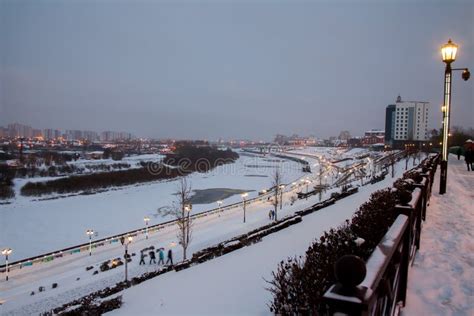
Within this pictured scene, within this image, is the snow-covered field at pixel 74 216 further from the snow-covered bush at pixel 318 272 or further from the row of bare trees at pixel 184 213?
the snow-covered bush at pixel 318 272

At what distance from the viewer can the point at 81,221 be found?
1351 inches

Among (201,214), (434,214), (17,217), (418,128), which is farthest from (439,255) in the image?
(418,128)

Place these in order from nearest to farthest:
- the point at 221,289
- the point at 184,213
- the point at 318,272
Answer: the point at 318,272 → the point at 221,289 → the point at 184,213

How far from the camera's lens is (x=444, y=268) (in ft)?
16.0

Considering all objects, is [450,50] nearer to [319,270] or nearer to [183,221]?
[319,270]

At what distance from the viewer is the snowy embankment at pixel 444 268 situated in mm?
3775

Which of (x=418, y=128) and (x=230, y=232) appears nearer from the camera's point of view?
(x=230, y=232)

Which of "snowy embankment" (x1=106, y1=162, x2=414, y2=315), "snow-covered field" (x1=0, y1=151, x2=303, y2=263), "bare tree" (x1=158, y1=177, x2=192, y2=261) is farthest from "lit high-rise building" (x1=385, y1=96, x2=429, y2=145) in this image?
"snowy embankment" (x1=106, y1=162, x2=414, y2=315)

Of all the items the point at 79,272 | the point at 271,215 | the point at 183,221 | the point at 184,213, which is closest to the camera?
the point at 79,272

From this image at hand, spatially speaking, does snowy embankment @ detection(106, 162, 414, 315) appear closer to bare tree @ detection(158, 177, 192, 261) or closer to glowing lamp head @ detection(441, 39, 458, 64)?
glowing lamp head @ detection(441, 39, 458, 64)

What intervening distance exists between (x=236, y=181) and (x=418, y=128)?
74279 mm

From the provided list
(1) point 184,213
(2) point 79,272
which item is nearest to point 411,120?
(1) point 184,213

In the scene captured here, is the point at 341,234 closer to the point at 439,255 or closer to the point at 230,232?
the point at 439,255

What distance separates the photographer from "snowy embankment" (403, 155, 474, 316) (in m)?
3.78
